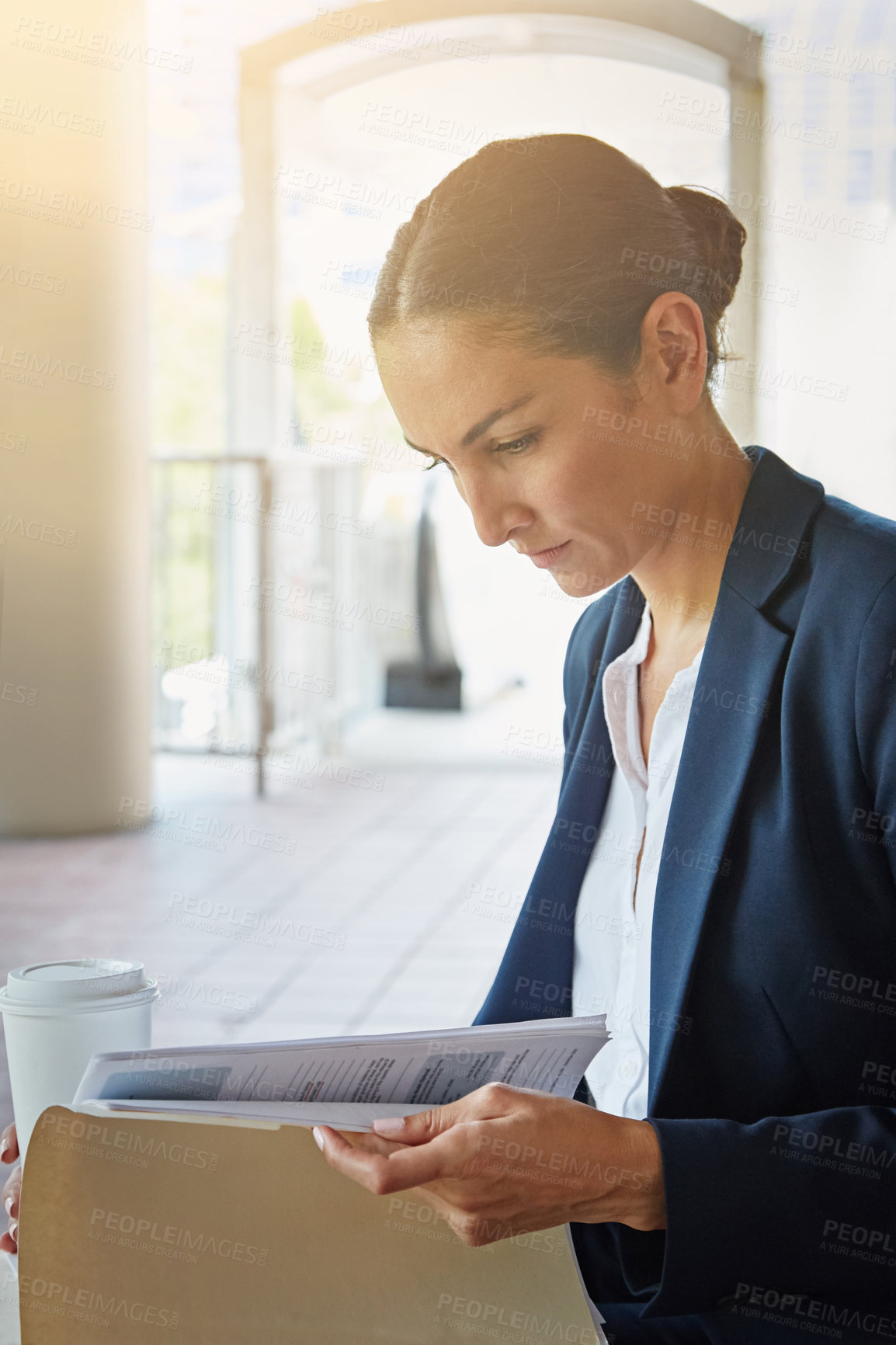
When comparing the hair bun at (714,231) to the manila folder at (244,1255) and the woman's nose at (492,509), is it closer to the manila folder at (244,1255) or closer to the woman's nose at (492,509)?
the woman's nose at (492,509)

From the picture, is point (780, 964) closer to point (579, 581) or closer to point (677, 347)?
point (579, 581)

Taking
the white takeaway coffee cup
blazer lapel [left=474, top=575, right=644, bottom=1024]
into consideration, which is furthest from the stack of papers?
blazer lapel [left=474, top=575, right=644, bottom=1024]

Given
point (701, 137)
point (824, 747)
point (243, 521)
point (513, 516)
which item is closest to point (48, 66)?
point (243, 521)

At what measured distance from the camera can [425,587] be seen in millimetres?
6598

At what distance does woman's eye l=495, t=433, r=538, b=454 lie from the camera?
0.88 m

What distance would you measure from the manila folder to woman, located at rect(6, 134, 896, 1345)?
62 millimetres

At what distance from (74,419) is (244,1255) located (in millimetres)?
3423

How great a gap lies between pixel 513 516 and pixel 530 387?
0.10 m

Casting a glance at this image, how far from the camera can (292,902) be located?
3.22 metres

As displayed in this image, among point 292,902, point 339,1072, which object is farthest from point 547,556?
point 292,902

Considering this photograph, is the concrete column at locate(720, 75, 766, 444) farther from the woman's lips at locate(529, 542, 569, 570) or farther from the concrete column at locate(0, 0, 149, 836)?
the woman's lips at locate(529, 542, 569, 570)

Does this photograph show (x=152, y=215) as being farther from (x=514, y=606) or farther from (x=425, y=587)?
(x=514, y=606)

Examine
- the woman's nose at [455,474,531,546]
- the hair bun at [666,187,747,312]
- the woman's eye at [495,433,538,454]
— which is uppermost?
the hair bun at [666,187,747,312]

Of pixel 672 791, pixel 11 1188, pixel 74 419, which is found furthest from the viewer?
pixel 74 419
